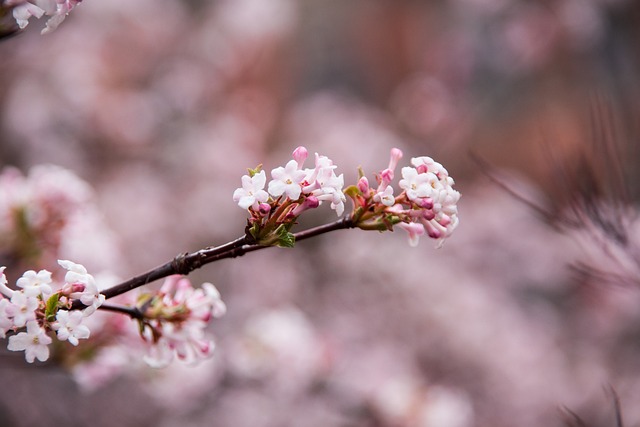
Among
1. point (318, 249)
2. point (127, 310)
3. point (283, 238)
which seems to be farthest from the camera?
point (318, 249)

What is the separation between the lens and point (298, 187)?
94cm

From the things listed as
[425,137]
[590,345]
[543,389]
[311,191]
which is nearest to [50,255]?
[311,191]

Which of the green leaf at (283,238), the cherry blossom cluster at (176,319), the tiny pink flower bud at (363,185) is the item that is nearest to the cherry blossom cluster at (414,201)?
the tiny pink flower bud at (363,185)

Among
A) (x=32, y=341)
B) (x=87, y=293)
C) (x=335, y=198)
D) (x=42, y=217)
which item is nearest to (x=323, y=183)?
(x=335, y=198)

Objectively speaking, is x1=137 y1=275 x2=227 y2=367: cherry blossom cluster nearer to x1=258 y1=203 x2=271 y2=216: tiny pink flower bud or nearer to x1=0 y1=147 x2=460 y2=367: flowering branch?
x1=0 y1=147 x2=460 y2=367: flowering branch

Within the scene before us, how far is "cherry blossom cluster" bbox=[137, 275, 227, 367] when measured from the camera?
3.79 feet

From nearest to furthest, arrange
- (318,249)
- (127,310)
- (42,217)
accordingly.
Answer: (127,310), (42,217), (318,249)

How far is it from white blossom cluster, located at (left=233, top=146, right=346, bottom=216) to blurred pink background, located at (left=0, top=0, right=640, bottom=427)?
4.41 feet

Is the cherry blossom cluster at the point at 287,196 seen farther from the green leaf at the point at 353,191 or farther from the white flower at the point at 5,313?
the white flower at the point at 5,313

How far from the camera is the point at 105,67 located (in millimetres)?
5082

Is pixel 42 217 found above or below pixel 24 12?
below

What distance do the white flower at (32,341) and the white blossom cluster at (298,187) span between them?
0.37m

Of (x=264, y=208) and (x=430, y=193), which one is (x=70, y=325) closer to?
(x=264, y=208)

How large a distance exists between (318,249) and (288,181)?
3.72 m
